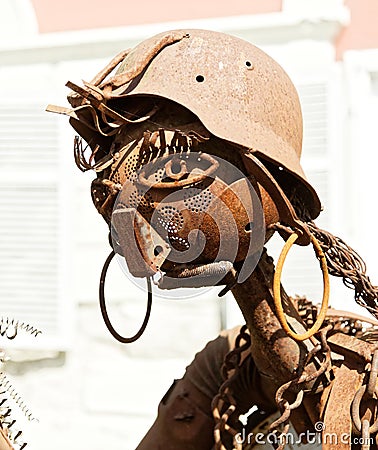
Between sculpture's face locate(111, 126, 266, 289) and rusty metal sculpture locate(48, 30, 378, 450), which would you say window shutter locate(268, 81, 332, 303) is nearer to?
rusty metal sculpture locate(48, 30, 378, 450)

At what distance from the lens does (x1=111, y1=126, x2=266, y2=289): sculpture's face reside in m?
1.32

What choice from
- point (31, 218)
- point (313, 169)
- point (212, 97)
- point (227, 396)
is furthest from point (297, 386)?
point (31, 218)

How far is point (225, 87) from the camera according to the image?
52.6 inches

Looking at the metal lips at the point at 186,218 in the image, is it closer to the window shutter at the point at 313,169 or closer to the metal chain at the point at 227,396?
the metal chain at the point at 227,396

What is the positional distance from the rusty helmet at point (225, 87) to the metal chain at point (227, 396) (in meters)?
0.38

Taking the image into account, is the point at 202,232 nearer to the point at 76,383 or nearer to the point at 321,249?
the point at 321,249

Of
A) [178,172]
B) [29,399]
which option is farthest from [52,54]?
[178,172]

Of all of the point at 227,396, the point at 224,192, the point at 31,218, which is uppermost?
the point at 224,192

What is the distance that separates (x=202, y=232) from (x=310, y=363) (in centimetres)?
31

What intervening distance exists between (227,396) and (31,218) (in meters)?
1.87

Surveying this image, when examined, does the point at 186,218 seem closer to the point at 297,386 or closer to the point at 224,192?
the point at 224,192

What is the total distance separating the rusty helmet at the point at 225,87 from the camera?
1.31 m

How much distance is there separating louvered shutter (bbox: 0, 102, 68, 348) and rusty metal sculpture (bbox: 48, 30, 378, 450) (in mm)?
1840

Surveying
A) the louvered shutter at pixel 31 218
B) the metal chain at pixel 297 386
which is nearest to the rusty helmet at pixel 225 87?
the metal chain at pixel 297 386
